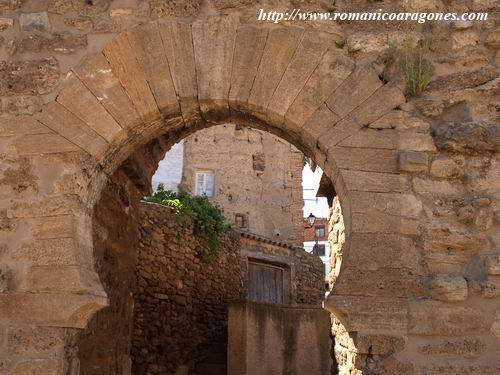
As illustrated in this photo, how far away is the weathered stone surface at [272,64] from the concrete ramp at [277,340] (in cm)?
553

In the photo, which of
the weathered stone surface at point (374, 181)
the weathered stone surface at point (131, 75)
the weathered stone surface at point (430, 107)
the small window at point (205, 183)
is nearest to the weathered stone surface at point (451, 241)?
the weathered stone surface at point (374, 181)

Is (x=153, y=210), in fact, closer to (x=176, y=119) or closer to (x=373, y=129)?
(x=176, y=119)

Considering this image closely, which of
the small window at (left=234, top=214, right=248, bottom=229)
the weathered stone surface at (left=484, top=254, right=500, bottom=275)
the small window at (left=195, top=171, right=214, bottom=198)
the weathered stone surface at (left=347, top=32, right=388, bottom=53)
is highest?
the small window at (left=195, top=171, right=214, bottom=198)

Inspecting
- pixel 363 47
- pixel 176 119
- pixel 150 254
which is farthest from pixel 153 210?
pixel 363 47

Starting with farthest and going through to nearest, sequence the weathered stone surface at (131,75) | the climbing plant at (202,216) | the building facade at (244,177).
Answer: the building facade at (244,177), the climbing plant at (202,216), the weathered stone surface at (131,75)

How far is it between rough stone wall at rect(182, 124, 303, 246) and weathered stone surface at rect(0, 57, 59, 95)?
49.5 feet

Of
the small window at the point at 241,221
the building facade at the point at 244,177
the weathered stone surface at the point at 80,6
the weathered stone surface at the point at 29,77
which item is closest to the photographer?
the weathered stone surface at the point at 29,77

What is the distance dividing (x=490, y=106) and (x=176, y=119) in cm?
203

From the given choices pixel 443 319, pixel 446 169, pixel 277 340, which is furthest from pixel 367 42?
pixel 277 340

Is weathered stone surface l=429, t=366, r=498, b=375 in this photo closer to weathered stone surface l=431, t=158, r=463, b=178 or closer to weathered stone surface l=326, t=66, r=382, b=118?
weathered stone surface l=431, t=158, r=463, b=178

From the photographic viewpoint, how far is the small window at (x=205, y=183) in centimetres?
1914

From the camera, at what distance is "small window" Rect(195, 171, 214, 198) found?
62.8 feet

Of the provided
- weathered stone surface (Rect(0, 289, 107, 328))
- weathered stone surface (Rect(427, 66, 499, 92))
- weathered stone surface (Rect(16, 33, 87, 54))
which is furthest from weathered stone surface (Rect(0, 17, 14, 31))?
weathered stone surface (Rect(427, 66, 499, 92))

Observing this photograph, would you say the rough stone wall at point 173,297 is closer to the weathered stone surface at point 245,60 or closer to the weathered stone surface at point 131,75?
the weathered stone surface at point 131,75
